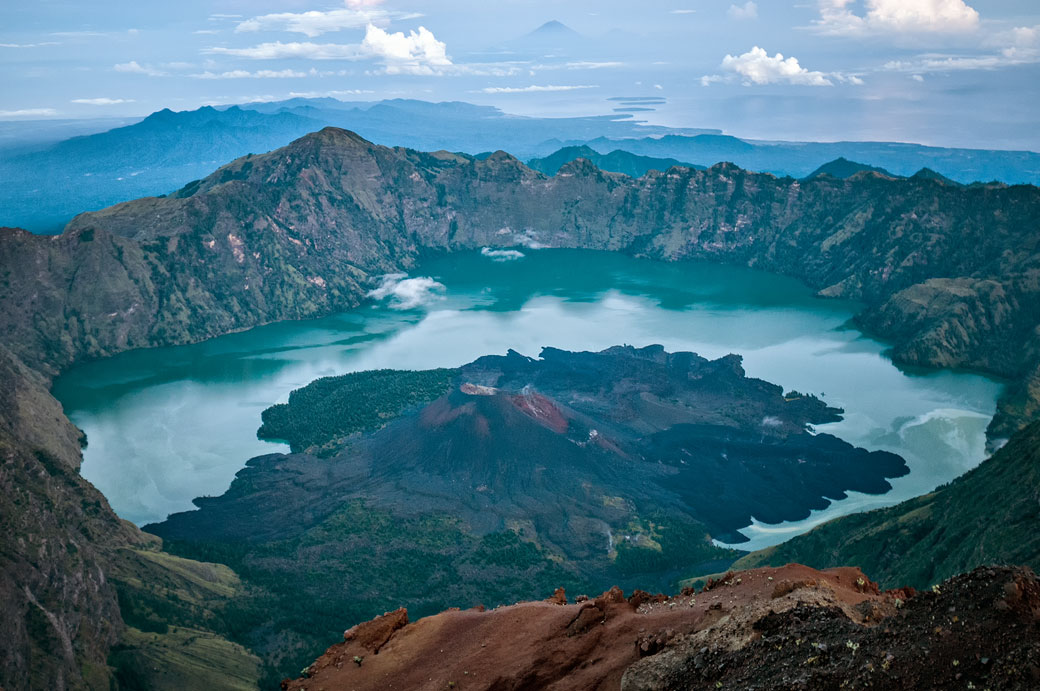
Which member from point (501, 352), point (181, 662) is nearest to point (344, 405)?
point (501, 352)

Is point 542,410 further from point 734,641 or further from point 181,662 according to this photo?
point 734,641

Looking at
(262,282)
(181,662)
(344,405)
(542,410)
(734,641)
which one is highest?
(734,641)

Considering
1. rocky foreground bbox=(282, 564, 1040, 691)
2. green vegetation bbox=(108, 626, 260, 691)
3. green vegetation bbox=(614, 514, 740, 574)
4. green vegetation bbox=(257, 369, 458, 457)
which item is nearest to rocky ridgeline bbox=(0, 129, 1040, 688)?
green vegetation bbox=(108, 626, 260, 691)

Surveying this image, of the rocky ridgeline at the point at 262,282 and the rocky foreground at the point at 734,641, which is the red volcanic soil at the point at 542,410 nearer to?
the rocky ridgeline at the point at 262,282

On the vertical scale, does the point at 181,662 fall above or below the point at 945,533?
below

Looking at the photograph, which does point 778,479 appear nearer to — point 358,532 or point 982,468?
point 982,468

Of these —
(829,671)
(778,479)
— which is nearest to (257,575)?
(778,479)

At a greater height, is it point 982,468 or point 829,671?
point 829,671
